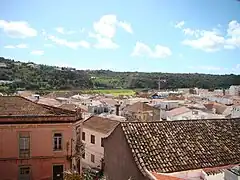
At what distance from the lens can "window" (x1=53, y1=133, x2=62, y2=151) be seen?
5598mm

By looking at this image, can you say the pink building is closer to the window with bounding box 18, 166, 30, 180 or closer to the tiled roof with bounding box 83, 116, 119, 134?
the window with bounding box 18, 166, 30, 180

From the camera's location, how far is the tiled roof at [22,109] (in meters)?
5.64

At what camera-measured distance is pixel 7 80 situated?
7.96m

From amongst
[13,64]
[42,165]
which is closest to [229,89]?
[13,64]

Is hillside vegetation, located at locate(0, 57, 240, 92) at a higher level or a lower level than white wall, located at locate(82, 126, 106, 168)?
higher

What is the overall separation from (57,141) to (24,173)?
2.08 ft

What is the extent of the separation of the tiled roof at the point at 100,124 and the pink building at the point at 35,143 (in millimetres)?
2478

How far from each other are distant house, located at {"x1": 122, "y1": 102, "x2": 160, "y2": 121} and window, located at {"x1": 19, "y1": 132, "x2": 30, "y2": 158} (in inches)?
277

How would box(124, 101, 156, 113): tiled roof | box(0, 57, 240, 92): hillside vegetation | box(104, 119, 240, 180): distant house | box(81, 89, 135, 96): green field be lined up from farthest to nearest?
1. box(81, 89, 135, 96): green field
2. box(124, 101, 156, 113): tiled roof
3. box(0, 57, 240, 92): hillside vegetation
4. box(104, 119, 240, 180): distant house

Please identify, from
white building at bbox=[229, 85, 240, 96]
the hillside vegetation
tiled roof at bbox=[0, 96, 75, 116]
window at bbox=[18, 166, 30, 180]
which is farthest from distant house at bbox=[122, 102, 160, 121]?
white building at bbox=[229, 85, 240, 96]

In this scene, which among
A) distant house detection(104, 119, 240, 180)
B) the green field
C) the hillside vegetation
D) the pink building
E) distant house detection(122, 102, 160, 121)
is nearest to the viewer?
distant house detection(104, 119, 240, 180)

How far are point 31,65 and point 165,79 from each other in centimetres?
1626

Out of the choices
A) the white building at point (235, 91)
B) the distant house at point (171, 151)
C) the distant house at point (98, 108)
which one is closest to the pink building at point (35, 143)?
the distant house at point (171, 151)

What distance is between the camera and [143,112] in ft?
41.0
